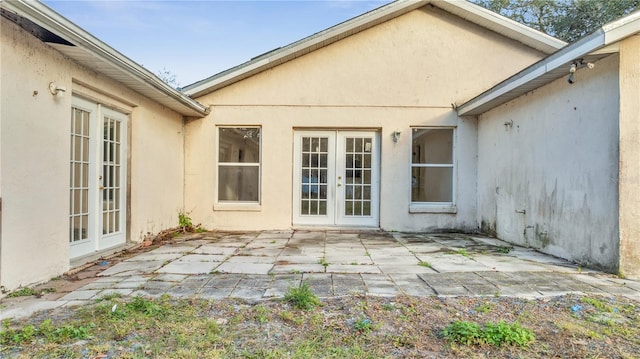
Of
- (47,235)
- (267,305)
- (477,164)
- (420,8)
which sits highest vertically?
(420,8)

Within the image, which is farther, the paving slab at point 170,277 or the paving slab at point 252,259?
the paving slab at point 252,259

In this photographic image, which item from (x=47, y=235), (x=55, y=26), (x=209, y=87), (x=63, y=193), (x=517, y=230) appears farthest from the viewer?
(x=209, y=87)

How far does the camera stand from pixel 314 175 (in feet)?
27.0

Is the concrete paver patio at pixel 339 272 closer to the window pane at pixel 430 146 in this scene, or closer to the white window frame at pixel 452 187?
the white window frame at pixel 452 187

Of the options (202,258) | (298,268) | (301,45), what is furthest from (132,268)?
(301,45)

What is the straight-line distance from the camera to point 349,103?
804cm

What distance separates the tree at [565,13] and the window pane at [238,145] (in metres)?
14.3

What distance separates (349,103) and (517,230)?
13.7 feet

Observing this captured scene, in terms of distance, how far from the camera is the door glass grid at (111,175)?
5.46 m

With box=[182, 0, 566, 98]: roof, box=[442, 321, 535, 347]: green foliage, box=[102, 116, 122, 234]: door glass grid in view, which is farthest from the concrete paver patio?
box=[182, 0, 566, 98]: roof

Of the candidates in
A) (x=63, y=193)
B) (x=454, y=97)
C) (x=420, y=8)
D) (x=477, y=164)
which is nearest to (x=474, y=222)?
(x=477, y=164)

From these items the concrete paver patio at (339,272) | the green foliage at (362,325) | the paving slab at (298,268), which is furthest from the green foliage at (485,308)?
the paving slab at (298,268)

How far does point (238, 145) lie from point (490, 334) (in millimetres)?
6793

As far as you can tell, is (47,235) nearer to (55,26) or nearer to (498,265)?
(55,26)
